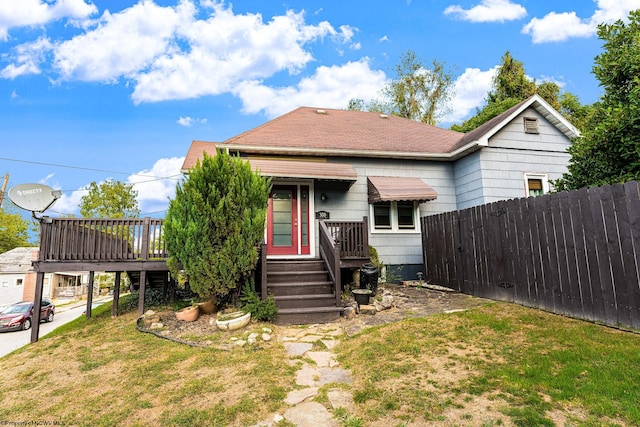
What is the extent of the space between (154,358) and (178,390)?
4.04ft

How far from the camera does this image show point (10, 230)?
3177 cm

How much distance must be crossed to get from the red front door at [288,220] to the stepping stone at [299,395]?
558 cm

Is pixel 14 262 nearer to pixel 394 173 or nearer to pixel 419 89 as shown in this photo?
pixel 394 173

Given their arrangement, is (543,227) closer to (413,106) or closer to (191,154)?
(191,154)

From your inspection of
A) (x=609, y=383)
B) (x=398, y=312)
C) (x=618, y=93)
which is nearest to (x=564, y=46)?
(x=618, y=93)

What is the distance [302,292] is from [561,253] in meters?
4.56

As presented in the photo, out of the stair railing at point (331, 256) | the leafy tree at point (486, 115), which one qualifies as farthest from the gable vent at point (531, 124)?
the leafy tree at point (486, 115)

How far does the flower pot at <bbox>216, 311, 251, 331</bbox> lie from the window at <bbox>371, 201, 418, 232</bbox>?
5042 mm

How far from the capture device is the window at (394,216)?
371 inches

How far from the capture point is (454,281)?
7.64 meters

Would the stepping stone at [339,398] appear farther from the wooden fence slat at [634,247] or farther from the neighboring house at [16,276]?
the neighboring house at [16,276]

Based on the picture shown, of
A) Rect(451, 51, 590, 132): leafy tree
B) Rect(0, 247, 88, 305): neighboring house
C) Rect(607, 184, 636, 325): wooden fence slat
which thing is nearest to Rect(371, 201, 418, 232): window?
Rect(607, 184, 636, 325): wooden fence slat

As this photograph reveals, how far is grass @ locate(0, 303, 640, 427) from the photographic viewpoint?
268 cm

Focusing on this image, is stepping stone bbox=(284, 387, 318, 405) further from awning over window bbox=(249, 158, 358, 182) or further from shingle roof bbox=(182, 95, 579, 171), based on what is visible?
shingle roof bbox=(182, 95, 579, 171)
